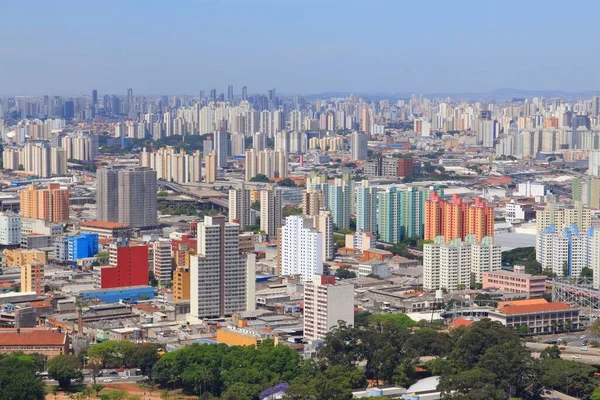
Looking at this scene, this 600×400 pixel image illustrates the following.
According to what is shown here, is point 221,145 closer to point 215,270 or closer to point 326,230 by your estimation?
point 326,230

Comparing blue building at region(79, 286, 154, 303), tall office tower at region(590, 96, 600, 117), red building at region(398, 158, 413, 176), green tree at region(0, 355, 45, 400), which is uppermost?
tall office tower at region(590, 96, 600, 117)

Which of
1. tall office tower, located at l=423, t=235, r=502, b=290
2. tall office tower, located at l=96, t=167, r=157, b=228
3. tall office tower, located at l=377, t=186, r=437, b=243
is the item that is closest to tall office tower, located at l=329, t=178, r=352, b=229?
tall office tower, located at l=377, t=186, r=437, b=243

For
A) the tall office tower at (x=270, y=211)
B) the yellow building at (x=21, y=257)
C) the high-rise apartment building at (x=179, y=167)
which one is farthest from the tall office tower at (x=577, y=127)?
the yellow building at (x=21, y=257)

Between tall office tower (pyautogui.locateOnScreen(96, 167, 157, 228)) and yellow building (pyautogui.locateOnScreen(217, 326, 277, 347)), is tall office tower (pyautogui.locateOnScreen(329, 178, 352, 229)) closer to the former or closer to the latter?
tall office tower (pyautogui.locateOnScreen(96, 167, 157, 228))

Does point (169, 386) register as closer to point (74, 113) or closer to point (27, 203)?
point (27, 203)

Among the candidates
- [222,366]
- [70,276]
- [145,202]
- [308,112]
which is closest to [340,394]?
[222,366]

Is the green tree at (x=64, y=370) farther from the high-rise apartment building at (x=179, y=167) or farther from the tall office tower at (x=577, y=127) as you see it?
the tall office tower at (x=577, y=127)

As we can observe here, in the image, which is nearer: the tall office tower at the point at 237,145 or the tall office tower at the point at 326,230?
the tall office tower at the point at 326,230
